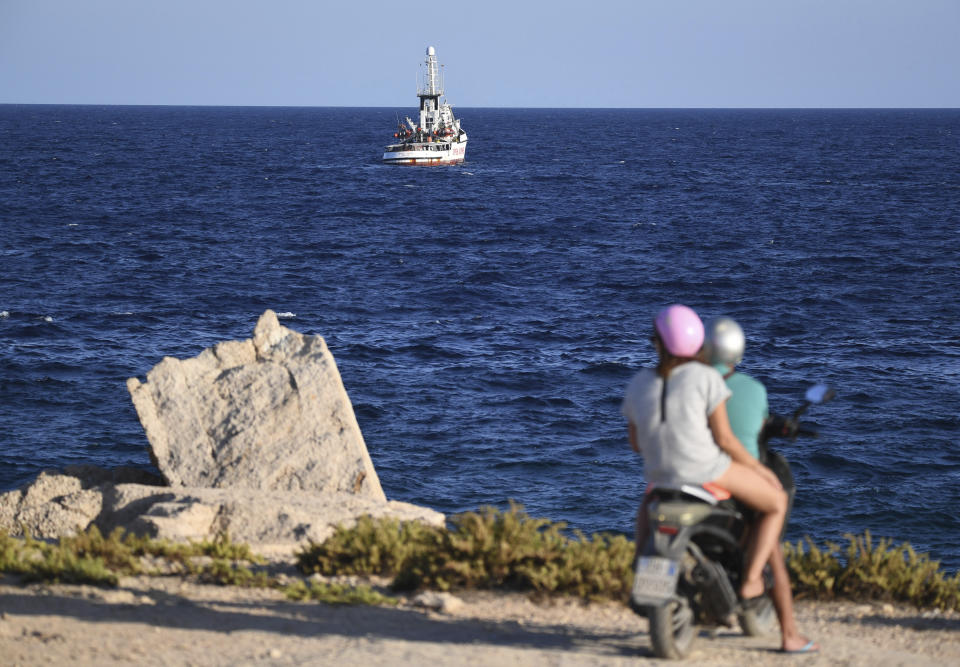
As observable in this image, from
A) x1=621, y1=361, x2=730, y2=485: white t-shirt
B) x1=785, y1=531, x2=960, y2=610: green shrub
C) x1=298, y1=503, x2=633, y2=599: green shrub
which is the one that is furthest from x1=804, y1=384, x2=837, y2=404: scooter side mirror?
x1=298, y1=503, x2=633, y2=599: green shrub

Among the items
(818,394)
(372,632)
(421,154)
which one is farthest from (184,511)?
(421,154)

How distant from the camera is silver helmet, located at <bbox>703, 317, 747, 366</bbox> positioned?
591cm

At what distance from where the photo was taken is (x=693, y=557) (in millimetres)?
5965

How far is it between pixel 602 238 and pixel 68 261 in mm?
26102

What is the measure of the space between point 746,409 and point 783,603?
1.23 meters

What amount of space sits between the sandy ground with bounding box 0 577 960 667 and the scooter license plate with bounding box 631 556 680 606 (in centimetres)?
53

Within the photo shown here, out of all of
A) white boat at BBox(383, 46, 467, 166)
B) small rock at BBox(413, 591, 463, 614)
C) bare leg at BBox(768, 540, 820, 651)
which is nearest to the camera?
bare leg at BBox(768, 540, 820, 651)

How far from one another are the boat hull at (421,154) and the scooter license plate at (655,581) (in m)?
98.5

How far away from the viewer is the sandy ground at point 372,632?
600 centimetres

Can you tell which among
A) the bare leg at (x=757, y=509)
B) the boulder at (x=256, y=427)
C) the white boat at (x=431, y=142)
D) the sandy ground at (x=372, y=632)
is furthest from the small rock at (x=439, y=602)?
the white boat at (x=431, y=142)

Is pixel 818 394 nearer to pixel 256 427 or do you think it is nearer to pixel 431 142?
pixel 256 427

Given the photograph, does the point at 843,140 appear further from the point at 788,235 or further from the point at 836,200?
the point at 788,235

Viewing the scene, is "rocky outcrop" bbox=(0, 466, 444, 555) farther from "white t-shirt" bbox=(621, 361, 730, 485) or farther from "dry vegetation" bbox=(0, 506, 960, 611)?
"white t-shirt" bbox=(621, 361, 730, 485)

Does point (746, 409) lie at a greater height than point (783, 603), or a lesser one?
greater
